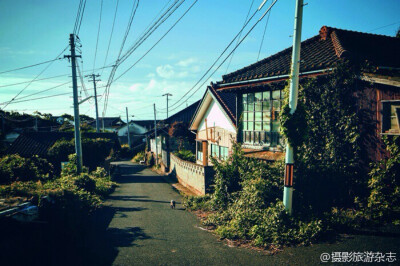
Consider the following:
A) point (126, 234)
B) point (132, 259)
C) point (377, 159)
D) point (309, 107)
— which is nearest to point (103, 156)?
point (126, 234)

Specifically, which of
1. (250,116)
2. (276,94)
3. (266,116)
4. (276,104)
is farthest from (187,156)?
(276,94)

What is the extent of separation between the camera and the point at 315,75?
8.19 metres

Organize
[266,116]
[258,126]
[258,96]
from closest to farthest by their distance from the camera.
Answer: [266,116] < [258,96] < [258,126]

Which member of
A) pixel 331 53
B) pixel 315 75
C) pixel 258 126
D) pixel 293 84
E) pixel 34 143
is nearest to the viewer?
pixel 293 84

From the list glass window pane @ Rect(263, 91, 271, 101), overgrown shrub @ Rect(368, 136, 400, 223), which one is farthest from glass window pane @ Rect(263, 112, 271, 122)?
overgrown shrub @ Rect(368, 136, 400, 223)

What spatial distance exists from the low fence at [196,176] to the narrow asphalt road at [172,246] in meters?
2.80

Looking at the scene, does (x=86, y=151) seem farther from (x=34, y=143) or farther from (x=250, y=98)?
(x=250, y=98)

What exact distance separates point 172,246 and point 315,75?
7540 millimetres

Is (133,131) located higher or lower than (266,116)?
lower

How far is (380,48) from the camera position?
10031mm

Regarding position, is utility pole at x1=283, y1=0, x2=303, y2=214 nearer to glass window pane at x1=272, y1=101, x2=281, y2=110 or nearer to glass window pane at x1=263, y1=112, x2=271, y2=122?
glass window pane at x1=272, y1=101, x2=281, y2=110

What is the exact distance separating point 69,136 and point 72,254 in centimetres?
2128

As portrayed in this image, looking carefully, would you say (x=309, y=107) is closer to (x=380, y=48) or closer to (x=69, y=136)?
(x=380, y=48)

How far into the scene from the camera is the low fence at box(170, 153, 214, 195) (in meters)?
13.9
